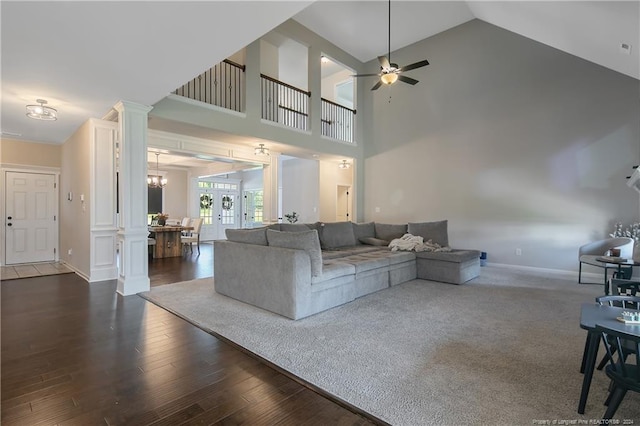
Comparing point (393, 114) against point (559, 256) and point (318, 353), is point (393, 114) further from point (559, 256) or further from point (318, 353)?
point (318, 353)

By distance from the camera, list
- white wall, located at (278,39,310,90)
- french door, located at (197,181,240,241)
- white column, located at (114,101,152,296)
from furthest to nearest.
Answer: french door, located at (197,181,240,241)
white wall, located at (278,39,310,90)
white column, located at (114,101,152,296)

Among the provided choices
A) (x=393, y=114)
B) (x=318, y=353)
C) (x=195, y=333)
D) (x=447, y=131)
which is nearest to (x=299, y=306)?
(x=318, y=353)

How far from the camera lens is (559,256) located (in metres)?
5.64

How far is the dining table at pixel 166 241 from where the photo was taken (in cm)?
→ 761

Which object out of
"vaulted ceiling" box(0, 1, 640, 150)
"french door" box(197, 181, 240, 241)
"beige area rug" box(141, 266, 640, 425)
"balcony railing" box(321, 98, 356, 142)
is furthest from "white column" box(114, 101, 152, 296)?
"french door" box(197, 181, 240, 241)

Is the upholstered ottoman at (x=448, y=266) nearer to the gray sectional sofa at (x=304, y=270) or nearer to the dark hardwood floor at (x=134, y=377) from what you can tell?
the gray sectional sofa at (x=304, y=270)

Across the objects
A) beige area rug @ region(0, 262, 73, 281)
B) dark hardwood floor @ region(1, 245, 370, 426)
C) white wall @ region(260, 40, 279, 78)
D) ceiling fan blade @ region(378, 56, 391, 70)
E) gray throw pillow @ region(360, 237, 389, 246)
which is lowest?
dark hardwood floor @ region(1, 245, 370, 426)

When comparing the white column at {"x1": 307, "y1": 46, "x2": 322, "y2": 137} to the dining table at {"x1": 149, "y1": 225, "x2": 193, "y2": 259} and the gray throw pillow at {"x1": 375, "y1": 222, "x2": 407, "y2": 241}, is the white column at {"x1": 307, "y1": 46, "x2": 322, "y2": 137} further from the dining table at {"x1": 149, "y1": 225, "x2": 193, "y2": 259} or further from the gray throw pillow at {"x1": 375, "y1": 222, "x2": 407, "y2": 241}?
the dining table at {"x1": 149, "y1": 225, "x2": 193, "y2": 259}

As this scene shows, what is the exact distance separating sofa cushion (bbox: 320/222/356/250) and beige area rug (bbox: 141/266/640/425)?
1.74 m

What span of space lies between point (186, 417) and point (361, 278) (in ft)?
8.90

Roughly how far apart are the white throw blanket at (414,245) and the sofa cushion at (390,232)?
60 centimetres

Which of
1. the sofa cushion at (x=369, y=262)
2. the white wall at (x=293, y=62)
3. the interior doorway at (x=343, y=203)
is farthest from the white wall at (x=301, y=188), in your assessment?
the sofa cushion at (x=369, y=262)

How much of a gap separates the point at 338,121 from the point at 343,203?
2821 millimetres

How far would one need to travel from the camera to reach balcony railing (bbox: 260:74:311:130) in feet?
22.1
